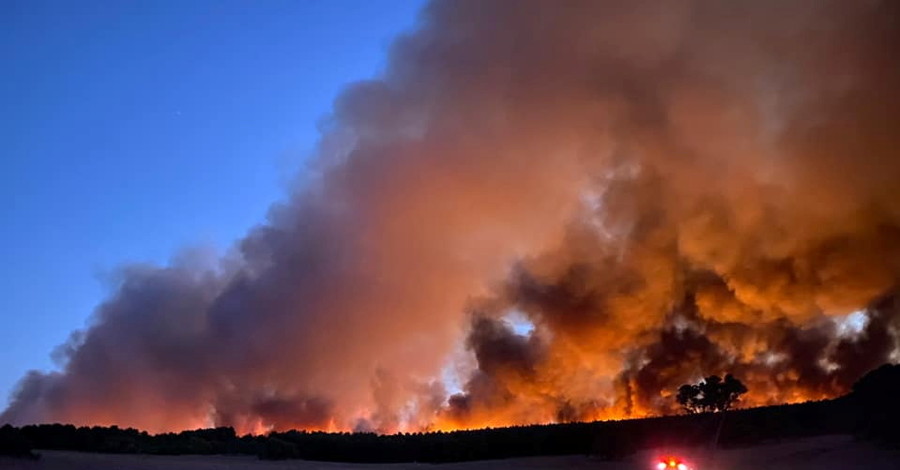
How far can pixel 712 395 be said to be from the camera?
4966 centimetres

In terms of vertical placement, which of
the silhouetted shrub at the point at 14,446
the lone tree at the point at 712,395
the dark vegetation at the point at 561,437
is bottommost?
the silhouetted shrub at the point at 14,446

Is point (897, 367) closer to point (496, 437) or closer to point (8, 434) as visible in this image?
point (496, 437)

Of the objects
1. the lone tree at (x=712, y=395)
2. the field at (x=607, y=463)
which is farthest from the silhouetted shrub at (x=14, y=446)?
the lone tree at (x=712, y=395)

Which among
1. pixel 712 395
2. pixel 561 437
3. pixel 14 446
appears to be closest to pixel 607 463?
pixel 561 437

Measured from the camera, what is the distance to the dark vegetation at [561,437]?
3972cm

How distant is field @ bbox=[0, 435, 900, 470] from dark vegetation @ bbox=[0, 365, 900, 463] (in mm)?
1237

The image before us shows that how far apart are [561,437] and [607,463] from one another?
6181 millimetres

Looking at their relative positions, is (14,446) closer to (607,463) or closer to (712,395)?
(607,463)

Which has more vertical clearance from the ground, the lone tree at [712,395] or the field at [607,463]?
the lone tree at [712,395]

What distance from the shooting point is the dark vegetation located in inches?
1564

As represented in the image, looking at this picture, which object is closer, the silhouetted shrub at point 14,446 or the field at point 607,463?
the silhouetted shrub at point 14,446

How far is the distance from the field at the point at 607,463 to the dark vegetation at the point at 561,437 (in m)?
1.24

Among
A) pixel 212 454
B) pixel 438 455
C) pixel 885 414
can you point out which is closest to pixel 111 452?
pixel 212 454

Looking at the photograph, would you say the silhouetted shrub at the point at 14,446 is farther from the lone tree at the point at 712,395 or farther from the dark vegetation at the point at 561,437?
the lone tree at the point at 712,395
